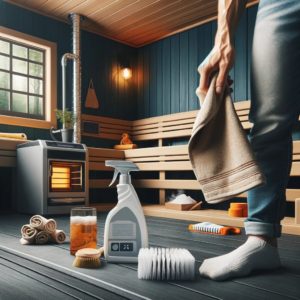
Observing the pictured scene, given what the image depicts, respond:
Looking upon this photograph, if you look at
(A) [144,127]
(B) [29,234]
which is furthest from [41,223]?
(A) [144,127]

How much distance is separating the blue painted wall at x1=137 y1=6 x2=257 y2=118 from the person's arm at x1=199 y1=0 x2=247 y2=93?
3.44 metres

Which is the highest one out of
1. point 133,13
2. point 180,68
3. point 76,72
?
point 133,13

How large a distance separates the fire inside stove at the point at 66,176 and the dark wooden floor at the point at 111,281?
5.71 ft

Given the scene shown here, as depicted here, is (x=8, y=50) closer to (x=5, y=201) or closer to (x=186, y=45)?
(x=5, y=201)

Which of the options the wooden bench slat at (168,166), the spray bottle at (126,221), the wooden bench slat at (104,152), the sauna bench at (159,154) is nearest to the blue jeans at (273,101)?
the spray bottle at (126,221)

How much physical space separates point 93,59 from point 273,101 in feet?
14.4

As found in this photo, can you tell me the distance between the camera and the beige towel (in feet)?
3.74

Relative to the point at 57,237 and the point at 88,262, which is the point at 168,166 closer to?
the point at 57,237

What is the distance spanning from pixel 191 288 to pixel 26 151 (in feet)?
9.80

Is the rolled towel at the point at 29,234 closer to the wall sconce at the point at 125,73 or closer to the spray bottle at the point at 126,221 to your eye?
the spray bottle at the point at 126,221

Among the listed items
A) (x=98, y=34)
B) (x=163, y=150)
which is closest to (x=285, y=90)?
(x=163, y=150)

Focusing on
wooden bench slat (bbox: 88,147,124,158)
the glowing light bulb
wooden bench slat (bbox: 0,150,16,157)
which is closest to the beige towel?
wooden bench slat (bbox: 0,150,16,157)

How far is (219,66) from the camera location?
1.23 metres

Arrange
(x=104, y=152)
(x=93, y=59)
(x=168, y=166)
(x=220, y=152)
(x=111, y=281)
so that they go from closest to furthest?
(x=220, y=152)
(x=111, y=281)
(x=168, y=166)
(x=104, y=152)
(x=93, y=59)
